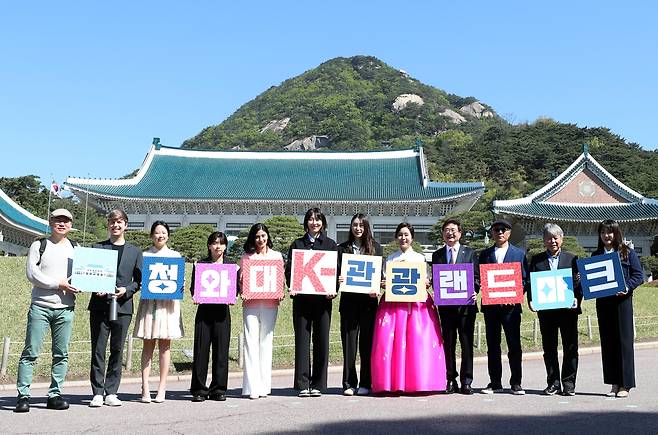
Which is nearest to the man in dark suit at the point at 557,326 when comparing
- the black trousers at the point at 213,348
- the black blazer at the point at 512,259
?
the black blazer at the point at 512,259

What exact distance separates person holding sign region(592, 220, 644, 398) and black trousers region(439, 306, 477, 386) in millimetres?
1432

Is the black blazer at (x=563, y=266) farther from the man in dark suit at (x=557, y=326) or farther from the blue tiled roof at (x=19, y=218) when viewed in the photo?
the blue tiled roof at (x=19, y=218)

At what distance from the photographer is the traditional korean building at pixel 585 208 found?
3688cm

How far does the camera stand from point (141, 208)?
126 feet

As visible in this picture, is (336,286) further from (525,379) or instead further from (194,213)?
(194,213)

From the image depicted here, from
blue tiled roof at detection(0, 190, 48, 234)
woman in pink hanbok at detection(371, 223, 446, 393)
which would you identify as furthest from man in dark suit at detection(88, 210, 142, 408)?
blue tiled roof at detection(0, 190, 48, 234)

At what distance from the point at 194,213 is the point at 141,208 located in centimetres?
305

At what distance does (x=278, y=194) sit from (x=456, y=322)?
1230 inches

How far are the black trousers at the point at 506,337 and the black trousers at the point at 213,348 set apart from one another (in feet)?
9.46

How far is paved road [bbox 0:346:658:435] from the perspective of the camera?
5.23 meters

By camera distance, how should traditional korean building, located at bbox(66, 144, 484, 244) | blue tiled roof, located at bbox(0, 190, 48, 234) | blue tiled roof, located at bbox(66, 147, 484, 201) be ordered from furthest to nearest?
blue tiled roof, located at bbox(66, 147, 484, 201), traditional korean building, located at bbox(66, 144, 484, 244), blue tiled roof, located at bbox(0, 190, 48, 234)

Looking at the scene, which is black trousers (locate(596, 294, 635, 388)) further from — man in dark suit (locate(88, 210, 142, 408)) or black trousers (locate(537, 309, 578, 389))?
man in dark suit (locate(88, 210, 142, 408))

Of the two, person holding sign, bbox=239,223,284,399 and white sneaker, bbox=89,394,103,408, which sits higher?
person holding sign, bbox=239,223,284,399

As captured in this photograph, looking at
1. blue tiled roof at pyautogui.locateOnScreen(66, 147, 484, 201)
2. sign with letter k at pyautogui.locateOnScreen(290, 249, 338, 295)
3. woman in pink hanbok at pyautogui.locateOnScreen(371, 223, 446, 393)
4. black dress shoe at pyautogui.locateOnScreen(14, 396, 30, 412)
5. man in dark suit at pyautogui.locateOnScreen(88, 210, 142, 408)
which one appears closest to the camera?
black dress shoe at pyautogui.locateOnScreen(14, 396, 30, 412)
